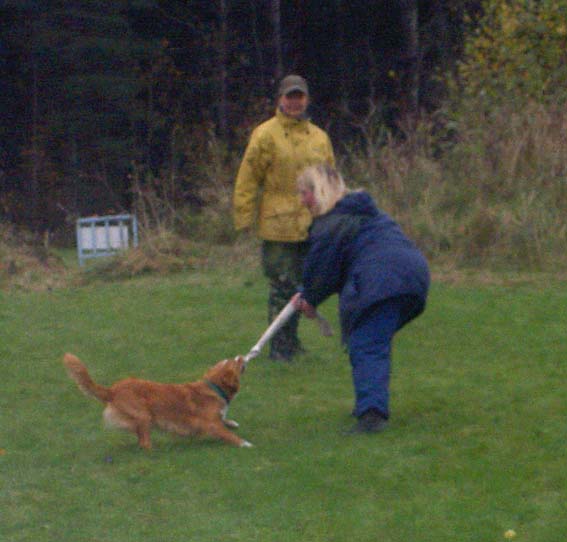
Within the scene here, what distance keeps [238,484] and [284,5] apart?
2408cm

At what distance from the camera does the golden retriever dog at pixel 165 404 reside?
611 centimetres

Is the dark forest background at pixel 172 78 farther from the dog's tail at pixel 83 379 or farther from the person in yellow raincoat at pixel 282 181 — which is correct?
the dog's tail at pixel 83 379

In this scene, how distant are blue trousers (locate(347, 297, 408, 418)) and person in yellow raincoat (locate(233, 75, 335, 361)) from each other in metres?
1.91

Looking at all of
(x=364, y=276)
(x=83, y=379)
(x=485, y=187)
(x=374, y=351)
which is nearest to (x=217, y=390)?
(x=83, y=379)

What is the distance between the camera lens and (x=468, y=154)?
13.9 m

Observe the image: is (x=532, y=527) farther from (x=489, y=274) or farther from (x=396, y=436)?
(x=489, y=274)

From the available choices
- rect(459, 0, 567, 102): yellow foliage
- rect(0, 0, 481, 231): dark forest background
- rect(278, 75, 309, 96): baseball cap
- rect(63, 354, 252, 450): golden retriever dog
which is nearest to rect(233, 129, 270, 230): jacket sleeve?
rect(278, 75, 309, 96): baseball cap

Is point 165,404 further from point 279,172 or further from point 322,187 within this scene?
point 279,172

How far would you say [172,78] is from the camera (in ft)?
91.1

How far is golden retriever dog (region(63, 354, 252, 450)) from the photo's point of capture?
6.11m

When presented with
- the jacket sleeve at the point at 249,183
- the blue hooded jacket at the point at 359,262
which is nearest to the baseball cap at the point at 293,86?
the jacket sleeve at the point at 249,183

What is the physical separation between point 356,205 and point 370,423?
1.14 metres

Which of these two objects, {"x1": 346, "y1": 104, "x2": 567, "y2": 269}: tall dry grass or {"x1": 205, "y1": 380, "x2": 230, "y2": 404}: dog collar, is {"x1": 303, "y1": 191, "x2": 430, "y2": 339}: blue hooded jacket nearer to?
{"x1": 205, "y1": 380, "x2": 230, "y2": 404}: dog collar

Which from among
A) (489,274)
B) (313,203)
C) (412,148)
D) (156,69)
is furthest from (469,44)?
(313,203)
